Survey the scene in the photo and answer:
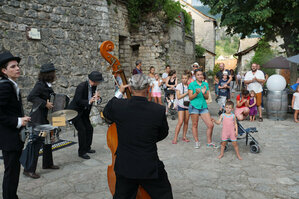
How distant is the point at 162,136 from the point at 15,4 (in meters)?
6.10

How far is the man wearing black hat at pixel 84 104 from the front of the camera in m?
5.07

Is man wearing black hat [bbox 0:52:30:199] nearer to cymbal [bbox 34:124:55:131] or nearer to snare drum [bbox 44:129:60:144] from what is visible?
cymbal [bbox 34:124:55:131]

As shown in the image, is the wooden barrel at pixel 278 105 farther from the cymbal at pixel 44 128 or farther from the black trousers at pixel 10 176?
the black trousers at pixel 10 176

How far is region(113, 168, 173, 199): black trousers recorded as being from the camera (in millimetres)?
2443

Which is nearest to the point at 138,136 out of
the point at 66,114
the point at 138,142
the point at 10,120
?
the point at 138,142

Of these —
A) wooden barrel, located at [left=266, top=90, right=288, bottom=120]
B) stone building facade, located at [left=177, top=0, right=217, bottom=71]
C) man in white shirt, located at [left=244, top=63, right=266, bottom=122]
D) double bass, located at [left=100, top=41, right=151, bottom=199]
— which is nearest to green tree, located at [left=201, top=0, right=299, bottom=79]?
man in white shirt, located at [left=244, top=63, right=266, bottom=122]

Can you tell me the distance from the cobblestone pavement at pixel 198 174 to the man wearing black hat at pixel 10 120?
64 centimetres

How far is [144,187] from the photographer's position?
2.49 m

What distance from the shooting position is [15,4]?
6.79 meters

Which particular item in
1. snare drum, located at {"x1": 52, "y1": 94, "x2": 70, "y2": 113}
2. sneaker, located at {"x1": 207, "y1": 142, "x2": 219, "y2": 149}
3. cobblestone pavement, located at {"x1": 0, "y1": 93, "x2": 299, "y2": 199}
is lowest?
cobblestone pavement, located at {"x1": 0, "y1": 93, "x2": 299, "y2": 199}

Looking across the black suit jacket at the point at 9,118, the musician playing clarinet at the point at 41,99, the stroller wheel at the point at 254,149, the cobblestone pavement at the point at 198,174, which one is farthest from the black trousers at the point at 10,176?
the stroller wheel at the point at 254,149

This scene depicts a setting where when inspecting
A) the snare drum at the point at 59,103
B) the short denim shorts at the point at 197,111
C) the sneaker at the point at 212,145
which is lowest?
the sneaker at the point at 212,145

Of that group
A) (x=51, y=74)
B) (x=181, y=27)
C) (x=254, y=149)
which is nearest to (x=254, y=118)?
(x=254, y=149)

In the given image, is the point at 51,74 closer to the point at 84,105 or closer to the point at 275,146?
the point at 84,105
